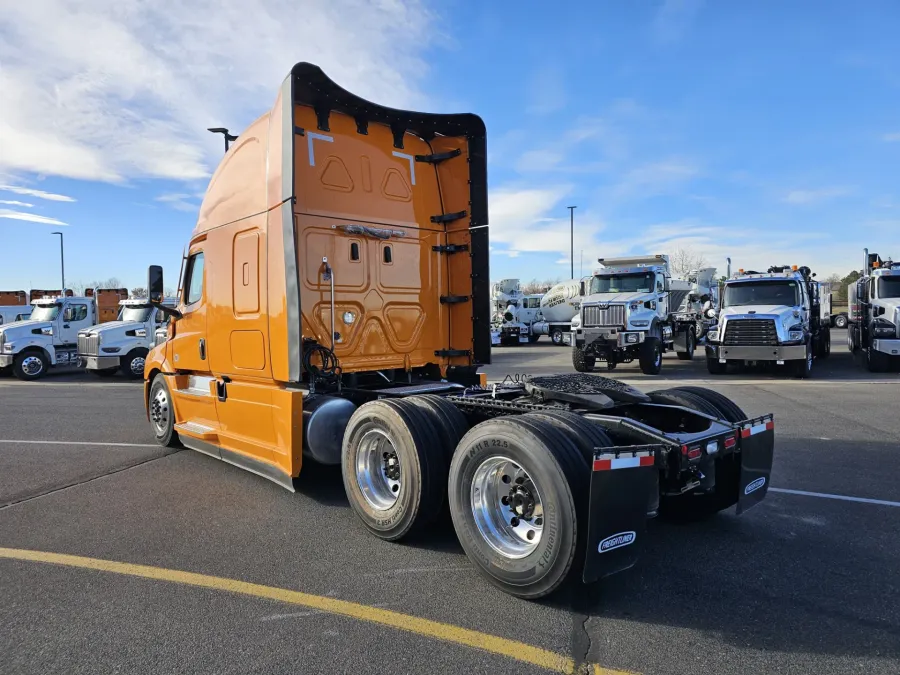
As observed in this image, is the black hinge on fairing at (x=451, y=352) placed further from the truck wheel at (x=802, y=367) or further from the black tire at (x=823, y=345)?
the black tire at (x=823, y=345)

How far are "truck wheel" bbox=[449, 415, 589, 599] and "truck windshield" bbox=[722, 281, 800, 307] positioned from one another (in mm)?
14762

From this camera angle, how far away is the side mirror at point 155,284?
644 cm

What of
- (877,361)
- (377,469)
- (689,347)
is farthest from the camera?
(689,347)

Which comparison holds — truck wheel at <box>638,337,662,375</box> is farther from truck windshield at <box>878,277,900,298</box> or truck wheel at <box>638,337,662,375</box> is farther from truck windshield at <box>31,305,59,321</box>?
truck windshield at <box>31,305,59,321</box>

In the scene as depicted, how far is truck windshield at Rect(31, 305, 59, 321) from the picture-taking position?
18.3m

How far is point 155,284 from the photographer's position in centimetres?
645

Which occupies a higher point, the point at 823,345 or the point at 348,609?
the point at 823,345

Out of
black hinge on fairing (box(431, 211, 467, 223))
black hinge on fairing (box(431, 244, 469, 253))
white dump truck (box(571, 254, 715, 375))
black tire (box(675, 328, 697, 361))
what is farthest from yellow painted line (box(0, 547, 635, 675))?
black tire (box(675, 328, 697, 361))

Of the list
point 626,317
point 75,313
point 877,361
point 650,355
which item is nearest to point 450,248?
point 626,317

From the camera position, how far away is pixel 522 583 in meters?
3.41

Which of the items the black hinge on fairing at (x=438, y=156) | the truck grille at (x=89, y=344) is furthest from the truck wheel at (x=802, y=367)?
the truck grille at (x=89, y=344)

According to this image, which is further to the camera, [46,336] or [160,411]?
[46,336]

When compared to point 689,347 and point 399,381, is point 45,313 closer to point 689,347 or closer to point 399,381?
point 399,381

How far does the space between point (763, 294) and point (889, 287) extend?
3.09m
